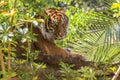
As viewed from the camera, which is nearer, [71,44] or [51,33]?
[71,44]

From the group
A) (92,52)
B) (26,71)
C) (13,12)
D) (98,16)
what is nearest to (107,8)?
(98,16)

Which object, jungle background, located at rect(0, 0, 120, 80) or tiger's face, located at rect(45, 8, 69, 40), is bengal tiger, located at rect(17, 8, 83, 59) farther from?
jungle background, located at rect(0, 0, 120, 80)

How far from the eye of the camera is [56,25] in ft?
9.04

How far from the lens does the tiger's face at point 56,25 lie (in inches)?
106

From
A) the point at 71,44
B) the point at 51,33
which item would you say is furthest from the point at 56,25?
the point at 71,44

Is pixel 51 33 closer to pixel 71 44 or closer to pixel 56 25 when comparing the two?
pixel 56 25

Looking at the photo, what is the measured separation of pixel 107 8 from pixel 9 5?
1.18 m

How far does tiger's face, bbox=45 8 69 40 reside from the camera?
268cm

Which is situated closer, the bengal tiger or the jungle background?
the jungle background

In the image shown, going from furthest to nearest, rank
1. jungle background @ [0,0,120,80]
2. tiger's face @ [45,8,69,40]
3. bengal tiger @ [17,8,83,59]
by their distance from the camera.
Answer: tiger's face @ [45,8,69,40] → bengal tiger @ [17,8,83,59] → jungle background @ [0,0,120,80]

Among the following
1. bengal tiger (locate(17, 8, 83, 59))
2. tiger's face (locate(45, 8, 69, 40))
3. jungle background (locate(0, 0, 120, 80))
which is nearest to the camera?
jungle background (locate(0, 0, 120, 80))

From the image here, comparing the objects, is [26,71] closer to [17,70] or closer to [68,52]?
[17,70]

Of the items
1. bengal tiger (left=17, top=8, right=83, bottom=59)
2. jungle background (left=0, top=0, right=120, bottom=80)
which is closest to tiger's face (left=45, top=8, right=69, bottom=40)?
bengal tiger (left=17, top=8, right=83, bottom=59)

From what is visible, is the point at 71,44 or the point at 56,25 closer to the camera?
the point at 71,44
